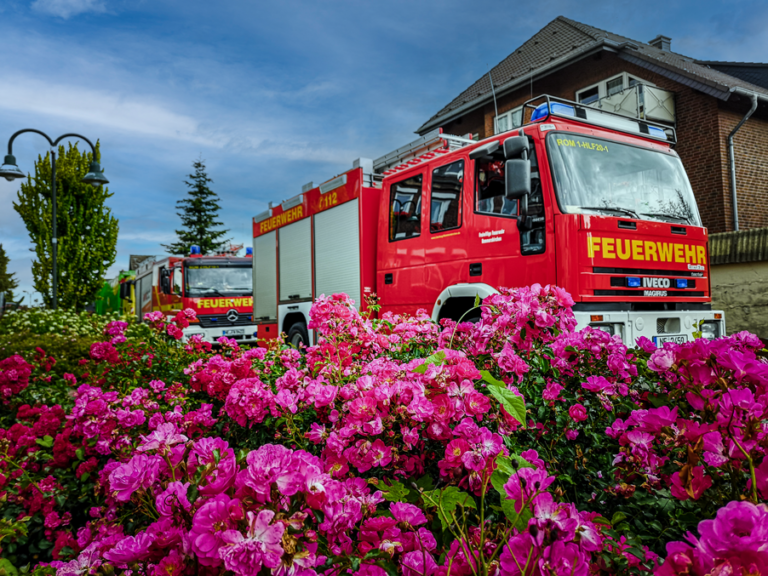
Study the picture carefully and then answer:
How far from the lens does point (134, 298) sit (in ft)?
75.7

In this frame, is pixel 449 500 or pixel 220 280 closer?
pixel 449 500

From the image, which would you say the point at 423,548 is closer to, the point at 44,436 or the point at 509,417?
the point at 509,417

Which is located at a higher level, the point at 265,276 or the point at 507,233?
the point at 507,233

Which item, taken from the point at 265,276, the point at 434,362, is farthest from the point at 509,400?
the point at 265,276

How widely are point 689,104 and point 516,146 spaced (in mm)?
13381

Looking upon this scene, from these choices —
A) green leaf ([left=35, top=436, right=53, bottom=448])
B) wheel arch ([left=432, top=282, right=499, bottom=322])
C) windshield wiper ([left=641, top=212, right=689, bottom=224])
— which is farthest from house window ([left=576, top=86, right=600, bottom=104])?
green leaf ([left=35, top=436, right=53, bottom=448])

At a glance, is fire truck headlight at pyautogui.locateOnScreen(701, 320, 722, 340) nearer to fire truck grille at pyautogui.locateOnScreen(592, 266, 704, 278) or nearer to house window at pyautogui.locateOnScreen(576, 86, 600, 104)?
fire truck grille at pyautogui.locateOnScreen(592, 266, 704, 278)

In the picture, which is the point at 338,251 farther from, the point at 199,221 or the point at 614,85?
the point at 199,221

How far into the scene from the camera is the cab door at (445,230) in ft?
17.8

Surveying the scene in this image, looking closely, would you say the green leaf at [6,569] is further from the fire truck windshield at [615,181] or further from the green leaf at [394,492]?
the fire truck windshield at [615,181]

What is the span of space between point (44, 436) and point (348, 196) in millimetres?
5370

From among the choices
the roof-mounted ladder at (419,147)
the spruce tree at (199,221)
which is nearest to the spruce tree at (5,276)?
the spruce tree at (199,221)

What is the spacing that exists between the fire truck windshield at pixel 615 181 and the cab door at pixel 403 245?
5.49 ft

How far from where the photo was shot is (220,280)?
46.5 ft
